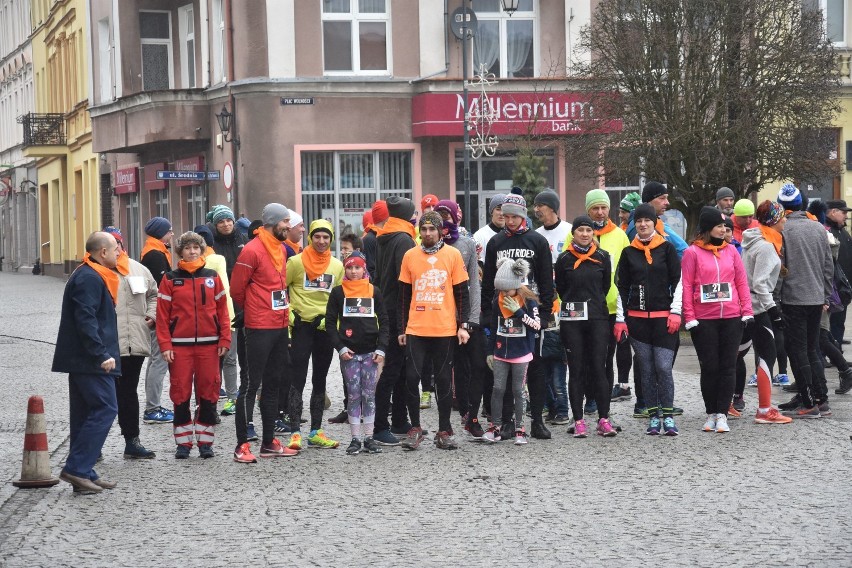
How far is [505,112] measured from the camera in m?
32.3

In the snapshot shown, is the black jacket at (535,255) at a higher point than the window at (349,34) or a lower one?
lower

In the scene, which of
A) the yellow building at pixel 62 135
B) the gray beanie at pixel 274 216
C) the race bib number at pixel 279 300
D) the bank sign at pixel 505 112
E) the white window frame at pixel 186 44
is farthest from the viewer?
the yellow building at pixel 62 135

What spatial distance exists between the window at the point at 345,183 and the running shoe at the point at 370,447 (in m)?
20.9

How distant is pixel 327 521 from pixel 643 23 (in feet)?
59.3

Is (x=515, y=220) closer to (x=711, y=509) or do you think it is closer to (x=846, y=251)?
(x=711, y=509)

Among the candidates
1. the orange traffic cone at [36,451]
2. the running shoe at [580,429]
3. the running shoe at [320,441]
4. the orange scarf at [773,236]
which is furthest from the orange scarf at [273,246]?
the orange scarf at [773,236]

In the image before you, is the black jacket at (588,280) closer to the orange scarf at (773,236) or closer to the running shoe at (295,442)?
the orange scarf at (773,236)

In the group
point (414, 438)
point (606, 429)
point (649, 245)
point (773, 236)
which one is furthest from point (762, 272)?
point (414, 438)

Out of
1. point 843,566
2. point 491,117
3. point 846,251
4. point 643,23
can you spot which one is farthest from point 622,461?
point 491,117

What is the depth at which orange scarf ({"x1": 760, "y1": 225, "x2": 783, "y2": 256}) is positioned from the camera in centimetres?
1307

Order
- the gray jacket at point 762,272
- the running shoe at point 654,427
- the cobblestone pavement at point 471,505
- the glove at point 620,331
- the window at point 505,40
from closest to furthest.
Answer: the cobblestone pavement at point 471,505
the running shoe at point 654,427
the glove at point 620,331
the gray jacket at point 762,272
the window at point 505,40

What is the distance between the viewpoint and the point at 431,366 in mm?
11984

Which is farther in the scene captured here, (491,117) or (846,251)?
(491,117)

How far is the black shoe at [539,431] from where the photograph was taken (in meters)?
11.7
